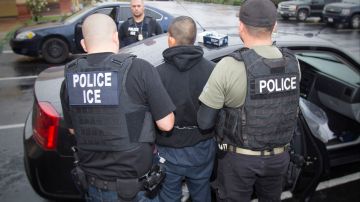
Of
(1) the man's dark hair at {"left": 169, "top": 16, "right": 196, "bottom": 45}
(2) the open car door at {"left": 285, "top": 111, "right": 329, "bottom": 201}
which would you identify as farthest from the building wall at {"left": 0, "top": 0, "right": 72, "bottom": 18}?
(2) the open car door at {"left": 285, "top": 111, "right": 329, "bottom": 201}

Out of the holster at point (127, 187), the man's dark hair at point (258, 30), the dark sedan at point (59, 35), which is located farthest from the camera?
the dark sedan at point (59, 35)

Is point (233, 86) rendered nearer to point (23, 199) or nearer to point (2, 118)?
point (23, 199)

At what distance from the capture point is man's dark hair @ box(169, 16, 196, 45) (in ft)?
7.82

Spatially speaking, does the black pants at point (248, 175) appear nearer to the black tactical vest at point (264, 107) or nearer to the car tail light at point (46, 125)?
the black tactical vest at point (264, 107)

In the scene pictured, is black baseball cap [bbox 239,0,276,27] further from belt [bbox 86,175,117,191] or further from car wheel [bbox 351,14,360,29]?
car wheel [bbox 351,14,360,29]

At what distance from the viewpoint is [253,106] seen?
2.25m

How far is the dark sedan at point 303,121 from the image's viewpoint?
110 inches

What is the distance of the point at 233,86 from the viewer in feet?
7.31

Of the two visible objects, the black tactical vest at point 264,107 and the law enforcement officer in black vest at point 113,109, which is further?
the black tactical vest at point 264,107

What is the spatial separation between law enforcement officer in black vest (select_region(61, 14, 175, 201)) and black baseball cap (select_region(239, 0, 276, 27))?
66 cm

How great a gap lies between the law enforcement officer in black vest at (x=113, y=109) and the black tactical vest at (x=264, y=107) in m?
0.44

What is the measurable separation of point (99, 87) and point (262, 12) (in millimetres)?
1055

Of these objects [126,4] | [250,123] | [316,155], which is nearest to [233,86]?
[250,123]

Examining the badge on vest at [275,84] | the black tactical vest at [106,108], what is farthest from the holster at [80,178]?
the badge on vest at [275,84]
